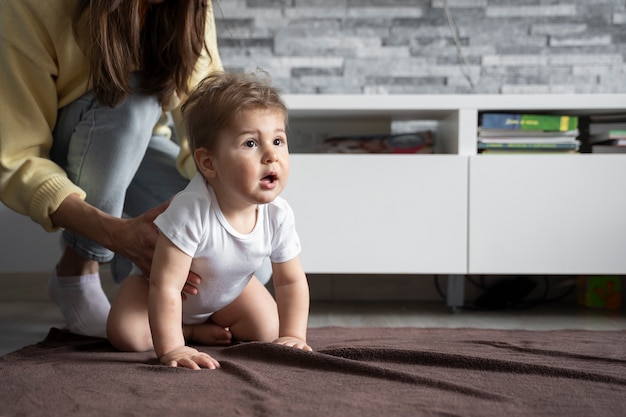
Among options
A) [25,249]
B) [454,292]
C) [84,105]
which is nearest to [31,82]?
[84,105]

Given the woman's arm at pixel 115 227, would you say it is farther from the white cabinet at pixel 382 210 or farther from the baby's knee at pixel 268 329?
the white cabinet at pixel 382 210

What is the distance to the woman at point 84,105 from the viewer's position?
52.8 inches

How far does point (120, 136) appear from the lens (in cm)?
147

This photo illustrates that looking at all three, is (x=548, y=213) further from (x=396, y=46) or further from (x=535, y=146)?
(x=396, y=46)

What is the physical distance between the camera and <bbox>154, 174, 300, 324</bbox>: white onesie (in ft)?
3.85

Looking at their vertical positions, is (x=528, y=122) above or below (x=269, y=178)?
above

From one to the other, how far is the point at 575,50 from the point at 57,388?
194 centimetres

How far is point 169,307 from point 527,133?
1214 millimetres

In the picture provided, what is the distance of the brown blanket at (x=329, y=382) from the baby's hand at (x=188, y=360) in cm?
2

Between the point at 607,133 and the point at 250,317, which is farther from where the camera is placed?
the point at 607,133

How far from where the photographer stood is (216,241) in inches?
47.8

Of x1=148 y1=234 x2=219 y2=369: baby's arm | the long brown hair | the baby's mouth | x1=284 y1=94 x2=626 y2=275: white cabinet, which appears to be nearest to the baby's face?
the baby's mouth

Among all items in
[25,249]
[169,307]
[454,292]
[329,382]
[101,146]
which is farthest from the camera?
[25,249]

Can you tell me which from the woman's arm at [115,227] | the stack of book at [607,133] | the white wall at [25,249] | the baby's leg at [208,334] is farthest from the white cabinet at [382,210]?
the white wall at [25,249]
